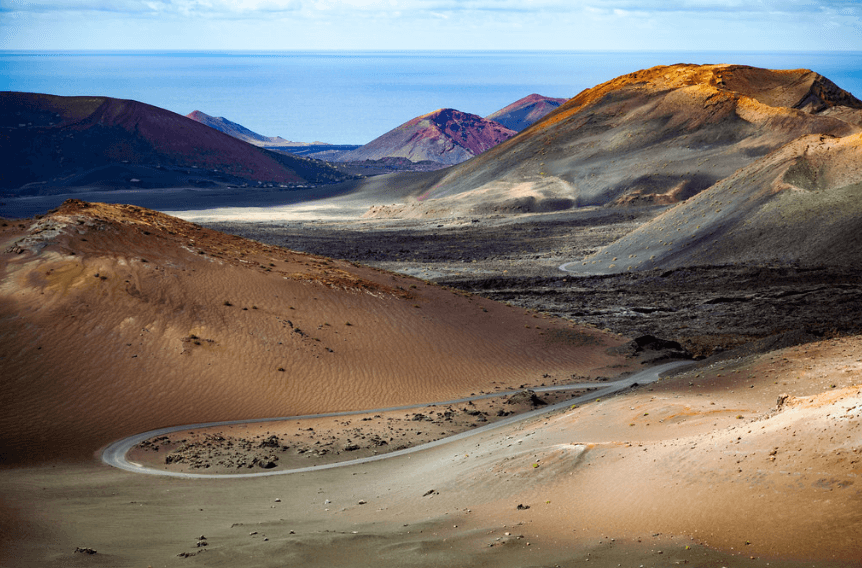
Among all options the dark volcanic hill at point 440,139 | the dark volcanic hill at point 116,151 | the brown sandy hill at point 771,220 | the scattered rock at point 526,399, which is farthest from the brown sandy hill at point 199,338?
the dark volcanic hill at point 440,139

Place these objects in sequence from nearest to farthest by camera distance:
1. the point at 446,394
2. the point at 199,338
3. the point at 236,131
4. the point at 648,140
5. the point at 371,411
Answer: the point at 371,411 → the point at 199,338 → the point at 446,394 → the point at 648,140 → the point at 236,131

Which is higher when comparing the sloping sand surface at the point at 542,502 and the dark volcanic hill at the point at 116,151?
the dark volcanic hill at the point at 116,151

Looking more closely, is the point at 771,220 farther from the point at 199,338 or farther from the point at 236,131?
the point at 236,131

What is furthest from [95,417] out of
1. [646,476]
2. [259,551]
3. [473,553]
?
[646,476]

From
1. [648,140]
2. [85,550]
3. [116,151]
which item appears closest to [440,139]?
[116,151]

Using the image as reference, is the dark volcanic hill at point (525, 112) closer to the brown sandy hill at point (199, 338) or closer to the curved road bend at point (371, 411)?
the brown sandy hill at point (199, 338)
